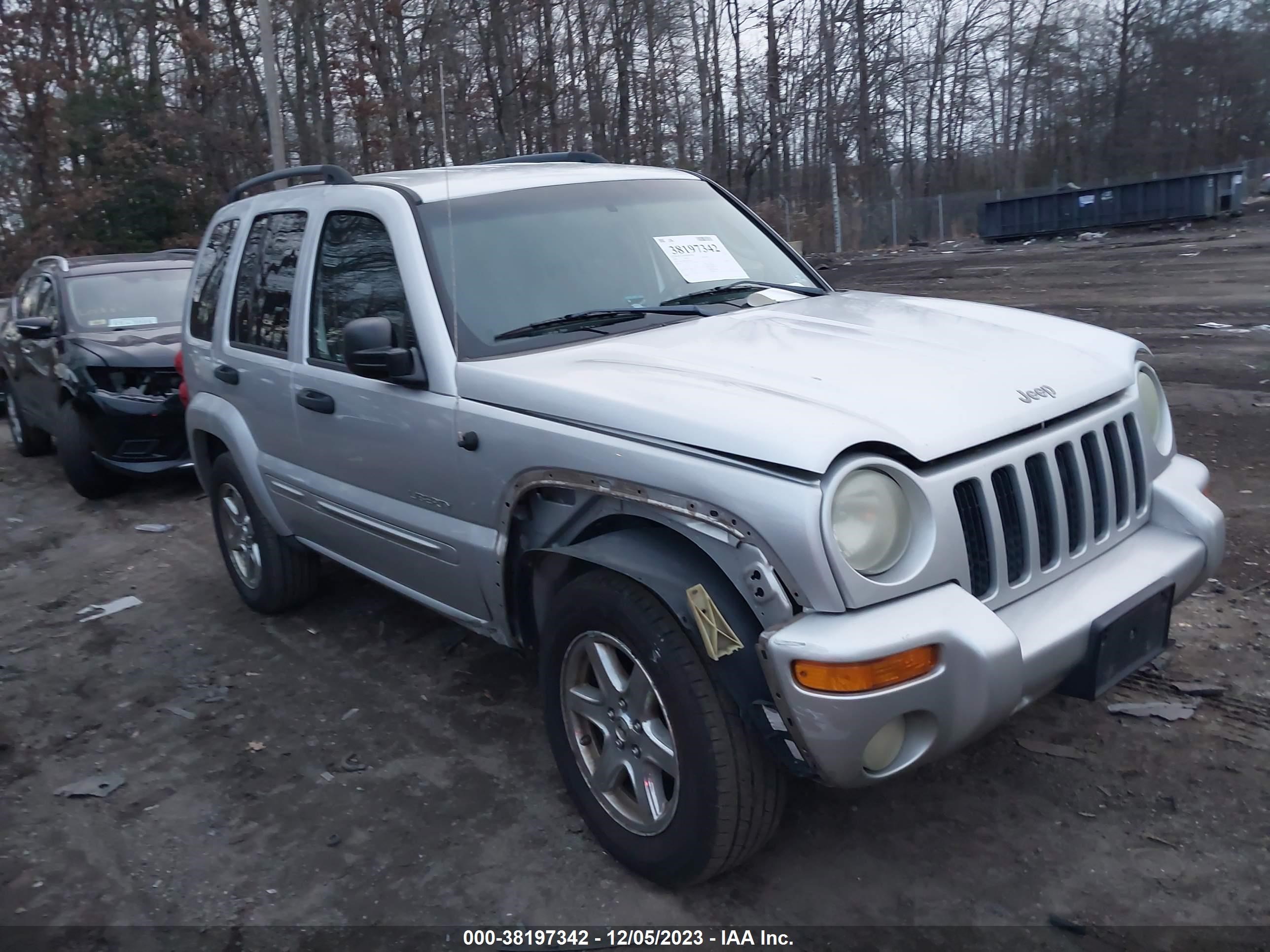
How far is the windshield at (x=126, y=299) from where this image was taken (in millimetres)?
8758

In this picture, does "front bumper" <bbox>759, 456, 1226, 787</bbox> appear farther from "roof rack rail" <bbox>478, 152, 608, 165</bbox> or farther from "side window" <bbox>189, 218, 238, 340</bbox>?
"side window" <bbox>189, 218, 238, 340</bbox>

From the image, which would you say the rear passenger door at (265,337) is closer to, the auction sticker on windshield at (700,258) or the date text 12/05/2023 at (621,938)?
the auction sticker on windshield at (700,258)

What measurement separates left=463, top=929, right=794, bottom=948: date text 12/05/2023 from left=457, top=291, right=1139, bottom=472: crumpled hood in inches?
51.4

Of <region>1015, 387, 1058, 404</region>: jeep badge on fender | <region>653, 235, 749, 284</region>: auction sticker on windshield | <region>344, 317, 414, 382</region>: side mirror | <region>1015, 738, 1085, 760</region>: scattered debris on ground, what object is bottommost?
<region>1015, 738, 1085, 760</region>: scattered debris on ground

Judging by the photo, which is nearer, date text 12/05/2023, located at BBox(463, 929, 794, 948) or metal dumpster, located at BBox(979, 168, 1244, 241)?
date text 12/05/2023, located at BBox(463, 929, 794, 948)

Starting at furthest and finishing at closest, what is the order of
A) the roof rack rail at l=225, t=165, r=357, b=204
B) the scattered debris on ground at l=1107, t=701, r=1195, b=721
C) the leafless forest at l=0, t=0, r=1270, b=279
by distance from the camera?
the leafless forest at l=0, t=0, r=1270, b=279
the roof rack rail at l=225, t=165, r=357, b=204
the scattered debris on ground at l=1107, t=701, r=1195, b=721

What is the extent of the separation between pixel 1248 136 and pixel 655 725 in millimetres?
50679

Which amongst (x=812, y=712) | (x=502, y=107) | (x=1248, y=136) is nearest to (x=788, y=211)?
(x=502, y=107)

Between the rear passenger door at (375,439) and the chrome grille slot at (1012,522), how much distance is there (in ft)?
5.46

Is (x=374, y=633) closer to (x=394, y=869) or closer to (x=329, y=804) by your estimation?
(x=329, y=804)

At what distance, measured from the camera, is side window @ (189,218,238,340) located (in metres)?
5.37

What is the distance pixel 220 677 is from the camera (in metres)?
4.87

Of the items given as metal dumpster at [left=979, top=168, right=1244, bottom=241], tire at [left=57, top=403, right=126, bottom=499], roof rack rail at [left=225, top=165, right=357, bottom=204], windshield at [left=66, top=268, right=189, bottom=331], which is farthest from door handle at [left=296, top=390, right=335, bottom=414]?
metal dumpster at [left=979, top=168, right=1244, bottom=241]

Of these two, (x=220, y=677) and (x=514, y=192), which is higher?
(x=514, y=192)
